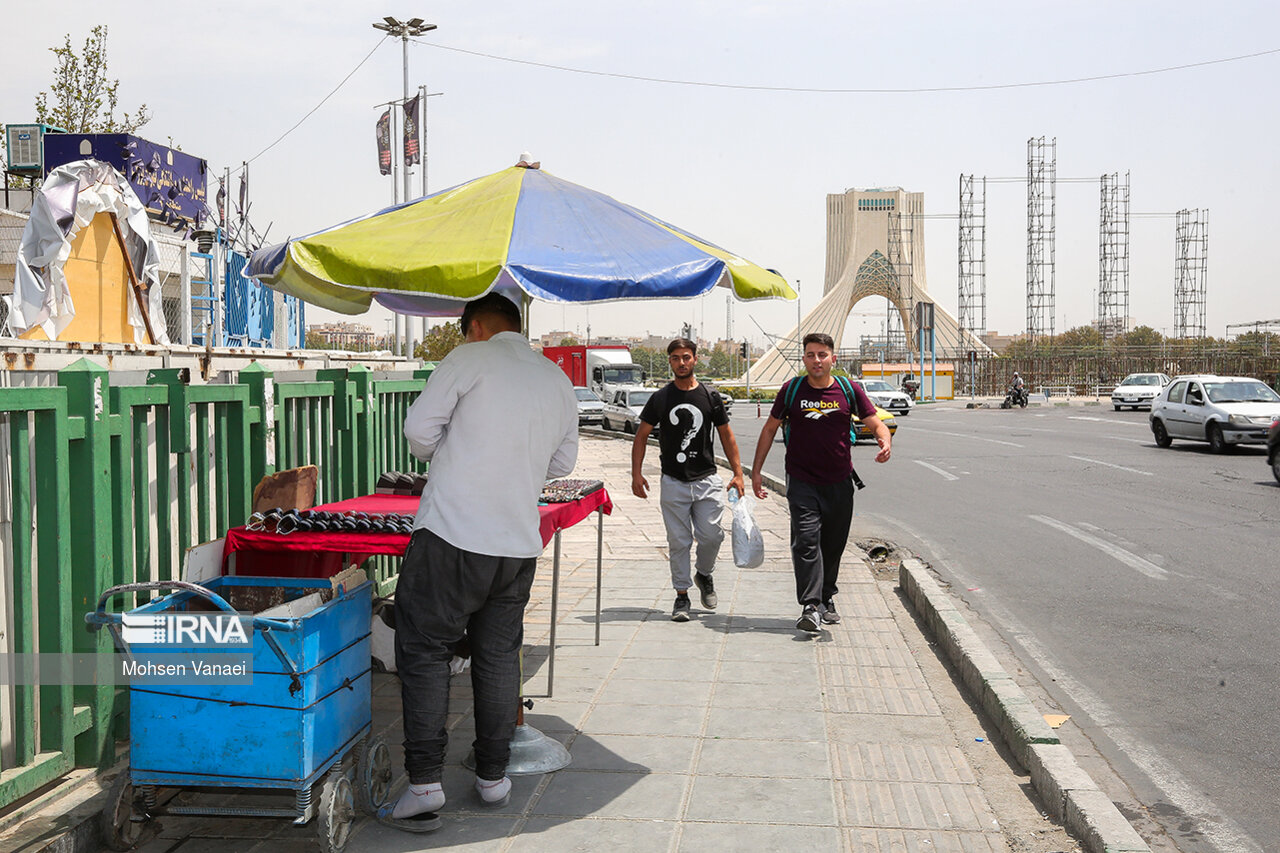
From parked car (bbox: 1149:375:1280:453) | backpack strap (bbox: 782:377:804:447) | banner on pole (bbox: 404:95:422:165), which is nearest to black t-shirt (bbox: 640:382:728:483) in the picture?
backpack strap (bbox: 782:377:804:447)

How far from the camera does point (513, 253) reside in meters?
4.00

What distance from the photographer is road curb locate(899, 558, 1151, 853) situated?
3854 mm

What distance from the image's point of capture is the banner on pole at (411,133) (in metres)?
30.0

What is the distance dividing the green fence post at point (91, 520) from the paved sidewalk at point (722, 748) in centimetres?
50

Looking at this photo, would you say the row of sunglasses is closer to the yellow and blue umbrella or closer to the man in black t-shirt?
the yellow and blue umbrella

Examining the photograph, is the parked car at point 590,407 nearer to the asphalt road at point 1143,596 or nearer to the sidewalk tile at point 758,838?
the asphalt road at point 1143,596

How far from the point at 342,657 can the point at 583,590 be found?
4729 mm

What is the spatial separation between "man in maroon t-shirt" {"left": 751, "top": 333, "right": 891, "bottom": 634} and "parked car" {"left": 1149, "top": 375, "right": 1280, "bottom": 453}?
1666 centimetres

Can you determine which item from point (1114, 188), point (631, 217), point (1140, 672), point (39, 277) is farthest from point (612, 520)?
point (1114, 188)

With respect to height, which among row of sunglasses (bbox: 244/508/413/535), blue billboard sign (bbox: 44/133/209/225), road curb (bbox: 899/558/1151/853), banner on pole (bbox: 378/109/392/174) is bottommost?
road curb (bbox: 899/558/1151/853)

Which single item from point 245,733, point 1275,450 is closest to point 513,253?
point 245,733

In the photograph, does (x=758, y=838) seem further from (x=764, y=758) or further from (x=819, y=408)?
(x=819, y=408)

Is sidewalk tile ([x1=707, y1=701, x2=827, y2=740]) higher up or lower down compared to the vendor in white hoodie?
lower down

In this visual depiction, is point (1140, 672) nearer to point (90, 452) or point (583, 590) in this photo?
point (583, 590)
